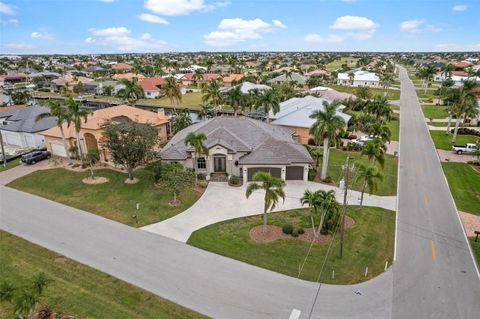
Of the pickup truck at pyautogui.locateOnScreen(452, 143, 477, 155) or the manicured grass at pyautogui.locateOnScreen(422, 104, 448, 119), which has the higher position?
the manicured grass at pyautogui.locateOnScreen(422, 104, 448, 119)

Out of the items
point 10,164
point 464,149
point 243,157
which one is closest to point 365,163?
point 464,149

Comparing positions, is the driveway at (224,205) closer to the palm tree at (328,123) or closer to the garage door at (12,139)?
the palm tree at (328,123)

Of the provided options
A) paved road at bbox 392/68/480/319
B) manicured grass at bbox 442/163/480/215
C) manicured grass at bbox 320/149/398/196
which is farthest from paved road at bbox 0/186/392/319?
manicured grass at bbox 442/163/480/215

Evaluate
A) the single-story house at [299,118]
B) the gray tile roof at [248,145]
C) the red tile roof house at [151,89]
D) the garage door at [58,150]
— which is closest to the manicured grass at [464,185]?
the gray tile roof at [248,145]

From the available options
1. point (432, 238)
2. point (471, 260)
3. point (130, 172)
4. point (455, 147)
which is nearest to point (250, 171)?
point (130, 172)

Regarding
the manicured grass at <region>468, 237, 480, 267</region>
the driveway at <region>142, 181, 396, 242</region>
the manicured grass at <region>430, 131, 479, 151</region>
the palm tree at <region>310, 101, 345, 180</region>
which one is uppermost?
the palm tree at <region>310, 101, 345, 180</region>

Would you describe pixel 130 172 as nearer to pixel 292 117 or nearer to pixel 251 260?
pixel 251 260

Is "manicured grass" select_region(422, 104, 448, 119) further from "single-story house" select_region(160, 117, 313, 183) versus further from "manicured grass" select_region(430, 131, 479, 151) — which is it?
"single-story house" select_region(160, 117, 313, 183)
